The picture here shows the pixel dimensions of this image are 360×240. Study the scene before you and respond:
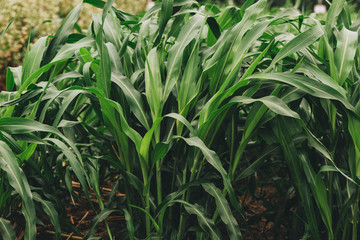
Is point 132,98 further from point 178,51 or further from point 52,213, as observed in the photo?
point 52,213

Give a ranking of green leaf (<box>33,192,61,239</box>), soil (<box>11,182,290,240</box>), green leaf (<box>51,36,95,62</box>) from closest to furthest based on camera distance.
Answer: green leaf (<box>33,192,61,239</box>) → green leaf (<box>51,36,95,62</box>) → soil (<box>11,182,290,240</box>)

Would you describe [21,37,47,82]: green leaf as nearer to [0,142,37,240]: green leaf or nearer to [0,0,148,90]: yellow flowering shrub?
[0,142,37,240]: green leaf

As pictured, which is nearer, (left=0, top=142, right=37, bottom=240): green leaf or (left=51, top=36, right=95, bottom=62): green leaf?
(left=0, top=142, right=37, bottom=240): green leaf

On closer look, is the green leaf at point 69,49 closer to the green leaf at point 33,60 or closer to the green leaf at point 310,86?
the green leaf at point 33,60

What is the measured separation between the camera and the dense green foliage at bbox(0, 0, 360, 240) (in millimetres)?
923

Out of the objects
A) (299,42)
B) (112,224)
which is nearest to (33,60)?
(112,224)

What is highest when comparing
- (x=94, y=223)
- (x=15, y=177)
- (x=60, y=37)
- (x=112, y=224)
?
(x=60, y=37)

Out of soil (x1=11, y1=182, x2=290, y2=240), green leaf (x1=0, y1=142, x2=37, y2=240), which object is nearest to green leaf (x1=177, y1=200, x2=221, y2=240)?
soil (x1=11, y1=182, x2=290, y2=240)

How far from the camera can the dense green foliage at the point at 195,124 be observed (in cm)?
92

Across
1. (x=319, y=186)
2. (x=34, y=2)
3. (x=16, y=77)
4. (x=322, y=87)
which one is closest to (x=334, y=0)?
(x=322, y=87)

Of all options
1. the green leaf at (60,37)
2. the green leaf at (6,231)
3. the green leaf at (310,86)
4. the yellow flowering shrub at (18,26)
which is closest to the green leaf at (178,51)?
the green leaf at (310,86)

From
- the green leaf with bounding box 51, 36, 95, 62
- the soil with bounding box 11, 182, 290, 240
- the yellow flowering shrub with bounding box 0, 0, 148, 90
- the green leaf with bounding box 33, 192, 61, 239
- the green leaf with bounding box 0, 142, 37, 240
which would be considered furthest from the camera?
the yellow flowering shrub with bounding box 0, 0, 148, 90

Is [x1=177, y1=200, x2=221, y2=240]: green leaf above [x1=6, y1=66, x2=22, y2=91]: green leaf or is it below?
below

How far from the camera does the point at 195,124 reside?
100 cm
